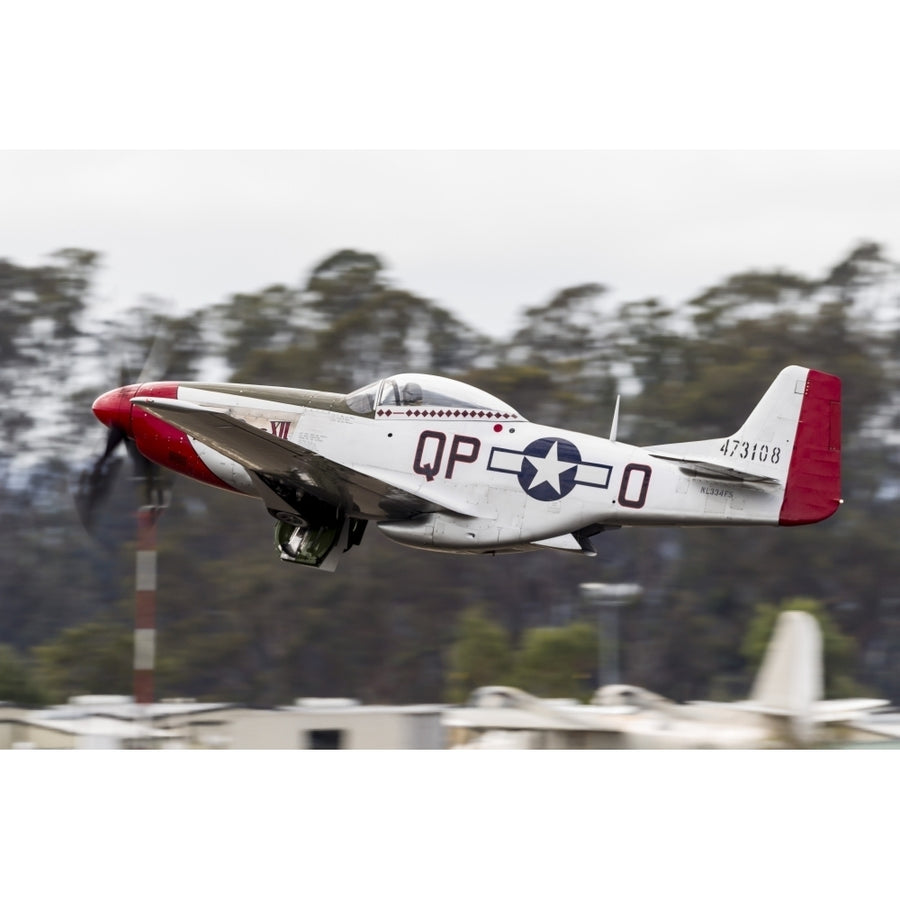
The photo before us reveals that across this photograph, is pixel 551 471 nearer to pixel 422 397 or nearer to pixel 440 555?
pixel 422 397

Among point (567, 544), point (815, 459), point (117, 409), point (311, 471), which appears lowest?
point (567, 544)

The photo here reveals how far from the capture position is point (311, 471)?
15.7m

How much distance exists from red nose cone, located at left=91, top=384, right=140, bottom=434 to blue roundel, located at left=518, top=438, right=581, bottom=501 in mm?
4608

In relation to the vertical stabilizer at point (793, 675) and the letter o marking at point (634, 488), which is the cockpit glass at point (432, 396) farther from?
the vertical stabilizer at point (793, 675)

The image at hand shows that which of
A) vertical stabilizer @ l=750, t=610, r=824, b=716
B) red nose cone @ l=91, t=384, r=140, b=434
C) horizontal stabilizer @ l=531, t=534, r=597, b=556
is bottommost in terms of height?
vertical stabilizer @ l=750, t=610, r=824, b=716

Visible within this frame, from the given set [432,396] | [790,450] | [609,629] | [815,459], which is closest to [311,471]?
[432,396]

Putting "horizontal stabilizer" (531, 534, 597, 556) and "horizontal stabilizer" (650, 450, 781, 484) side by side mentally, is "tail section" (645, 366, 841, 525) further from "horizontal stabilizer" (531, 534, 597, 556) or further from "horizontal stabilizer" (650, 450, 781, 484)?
"horizontal stabilizer" (531, 534, 597, 556)

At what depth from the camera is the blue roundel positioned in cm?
1598

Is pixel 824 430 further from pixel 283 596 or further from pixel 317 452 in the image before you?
pixel 283 596

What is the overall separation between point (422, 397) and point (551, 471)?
5.35 ft

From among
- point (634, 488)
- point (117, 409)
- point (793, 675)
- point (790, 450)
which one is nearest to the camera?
point (790, 450)

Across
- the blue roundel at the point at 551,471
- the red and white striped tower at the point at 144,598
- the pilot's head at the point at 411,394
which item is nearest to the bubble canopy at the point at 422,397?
the pilot's head at the point at 411,394

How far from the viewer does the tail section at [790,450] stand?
15.7m

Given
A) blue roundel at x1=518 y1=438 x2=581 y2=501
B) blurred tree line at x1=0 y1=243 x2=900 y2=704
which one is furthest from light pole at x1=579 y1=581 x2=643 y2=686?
blue roundel at x1=518 y1=438 x2=581 y2=501
